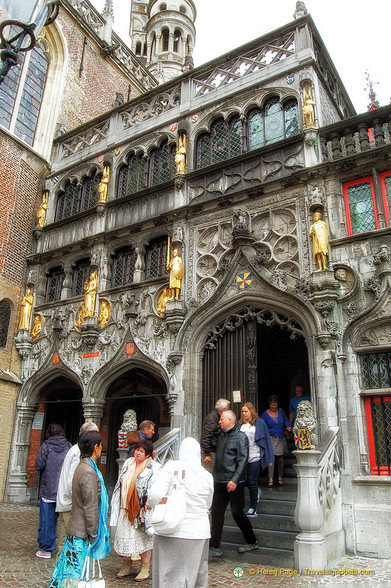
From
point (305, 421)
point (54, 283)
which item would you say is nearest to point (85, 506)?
point (305, 421)

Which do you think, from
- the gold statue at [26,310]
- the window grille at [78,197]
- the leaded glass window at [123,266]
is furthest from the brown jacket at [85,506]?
the window grille at [78,197]

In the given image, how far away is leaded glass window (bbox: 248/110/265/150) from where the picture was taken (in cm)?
1224

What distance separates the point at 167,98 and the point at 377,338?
1018 centimetres

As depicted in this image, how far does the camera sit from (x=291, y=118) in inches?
466

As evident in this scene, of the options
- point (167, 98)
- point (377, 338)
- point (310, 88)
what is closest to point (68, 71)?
point (167, 98)

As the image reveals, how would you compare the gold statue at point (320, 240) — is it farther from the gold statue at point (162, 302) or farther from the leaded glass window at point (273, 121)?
the gold statue at point (162, 302)

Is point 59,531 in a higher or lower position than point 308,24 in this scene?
lower

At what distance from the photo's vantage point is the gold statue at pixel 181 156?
42.8 feet

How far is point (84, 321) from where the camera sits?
1323 cm

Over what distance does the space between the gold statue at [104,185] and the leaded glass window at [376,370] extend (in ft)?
31.0

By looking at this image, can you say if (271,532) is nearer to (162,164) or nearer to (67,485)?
(67,485)

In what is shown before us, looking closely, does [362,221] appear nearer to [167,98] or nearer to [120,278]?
[120,278]

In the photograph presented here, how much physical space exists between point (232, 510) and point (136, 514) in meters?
1.35

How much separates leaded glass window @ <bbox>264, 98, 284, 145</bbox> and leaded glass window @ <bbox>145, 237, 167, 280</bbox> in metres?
3.96
